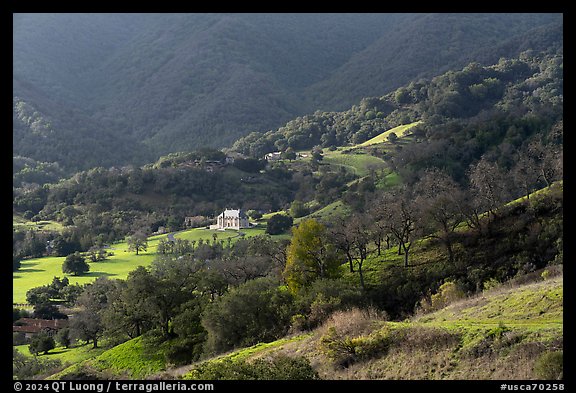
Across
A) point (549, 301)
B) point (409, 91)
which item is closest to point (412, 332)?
point (549, 301)

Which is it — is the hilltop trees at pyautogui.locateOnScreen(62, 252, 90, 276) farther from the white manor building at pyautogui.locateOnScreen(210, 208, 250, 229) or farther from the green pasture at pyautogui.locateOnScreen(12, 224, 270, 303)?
the white manor building at pyautogui.locateOnScreen(210, 208, 250, 229)

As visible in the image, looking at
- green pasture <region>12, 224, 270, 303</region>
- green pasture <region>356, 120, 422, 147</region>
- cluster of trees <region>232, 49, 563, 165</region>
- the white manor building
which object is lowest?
green pasture <region>12, 224, 270, 303</region>

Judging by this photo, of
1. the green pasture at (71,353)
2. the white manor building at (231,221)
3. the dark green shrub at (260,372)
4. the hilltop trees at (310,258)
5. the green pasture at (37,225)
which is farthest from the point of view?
the green pasture at (37,225)

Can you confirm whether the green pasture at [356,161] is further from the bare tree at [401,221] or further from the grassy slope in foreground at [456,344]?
the grassy slope in foreground at [456,344]

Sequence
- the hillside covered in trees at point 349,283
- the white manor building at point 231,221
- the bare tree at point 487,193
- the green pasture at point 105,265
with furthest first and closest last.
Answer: the white manor building at point 231,221 < the green pasture at point 105,265 < the bare tree at point 487,193 < the hillside covered in trees at point 349,283

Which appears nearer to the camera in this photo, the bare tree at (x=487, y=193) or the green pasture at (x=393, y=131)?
the bare tree at (x=487, y=193)

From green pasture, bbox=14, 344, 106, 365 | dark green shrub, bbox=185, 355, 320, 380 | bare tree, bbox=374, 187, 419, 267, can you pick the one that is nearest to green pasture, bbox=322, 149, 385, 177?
bare tree, bbox=374, 187, 419, 267

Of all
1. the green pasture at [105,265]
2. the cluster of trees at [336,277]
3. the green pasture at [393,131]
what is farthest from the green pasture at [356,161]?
the cluster of trees at [336,277]
